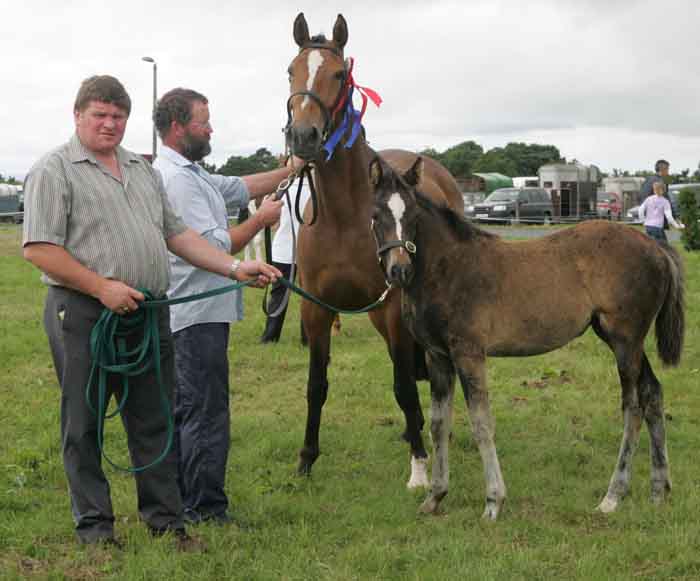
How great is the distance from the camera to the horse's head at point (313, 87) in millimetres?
4641

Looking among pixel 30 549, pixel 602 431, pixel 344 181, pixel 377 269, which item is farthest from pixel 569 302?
pixel 30 549

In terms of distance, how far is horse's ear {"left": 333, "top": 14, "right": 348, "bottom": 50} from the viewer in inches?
204

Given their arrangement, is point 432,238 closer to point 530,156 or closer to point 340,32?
point 340,32

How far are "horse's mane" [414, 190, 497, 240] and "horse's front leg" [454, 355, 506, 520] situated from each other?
0.71 metres

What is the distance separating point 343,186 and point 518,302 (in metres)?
1.35

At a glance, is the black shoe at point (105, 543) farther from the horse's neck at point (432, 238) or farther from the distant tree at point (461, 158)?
the distant tree at point (461, 158)

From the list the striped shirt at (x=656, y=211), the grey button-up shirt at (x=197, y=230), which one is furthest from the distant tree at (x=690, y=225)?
the grey button-up shirt at (x=197, y=230)

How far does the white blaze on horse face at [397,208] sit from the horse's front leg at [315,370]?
4.56ft

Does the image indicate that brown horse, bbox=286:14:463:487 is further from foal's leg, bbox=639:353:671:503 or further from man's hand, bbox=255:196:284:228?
foal's leg, bbox=639:353:671:503

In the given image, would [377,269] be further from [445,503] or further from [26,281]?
[26,281]

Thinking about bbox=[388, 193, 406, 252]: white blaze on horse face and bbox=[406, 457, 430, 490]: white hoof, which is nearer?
bbox=[388, 193, 406, 252]: white blaze on horse face

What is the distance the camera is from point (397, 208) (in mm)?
4355

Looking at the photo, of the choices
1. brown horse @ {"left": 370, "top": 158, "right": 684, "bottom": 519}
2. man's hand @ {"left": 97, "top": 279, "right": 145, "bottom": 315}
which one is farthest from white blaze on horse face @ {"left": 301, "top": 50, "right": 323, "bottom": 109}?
man's hand @ {"left": 97, "top": 279, "right": 145, "bottom": 315}

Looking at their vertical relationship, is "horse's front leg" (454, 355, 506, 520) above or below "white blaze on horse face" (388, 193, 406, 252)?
below
